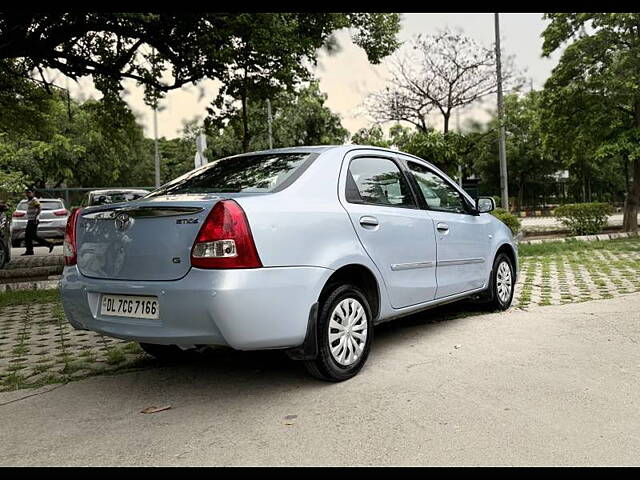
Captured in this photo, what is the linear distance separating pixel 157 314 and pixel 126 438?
74cm

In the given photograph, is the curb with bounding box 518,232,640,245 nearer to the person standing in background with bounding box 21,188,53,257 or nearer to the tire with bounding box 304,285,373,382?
the tire with bounding box 304,285,373,382

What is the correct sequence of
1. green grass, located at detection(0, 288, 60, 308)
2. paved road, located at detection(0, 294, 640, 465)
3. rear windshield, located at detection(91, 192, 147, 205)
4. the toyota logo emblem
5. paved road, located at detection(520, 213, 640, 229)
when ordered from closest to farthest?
paved road, located at detection(0, 294, 640, 465)
the toyota logo emblem
green grass, located at detection(0, 288, 60, 308)
rear windshield, located at detection(91, 192, 147, 205)
paved road, located at detection(520, 213, 640, 229)

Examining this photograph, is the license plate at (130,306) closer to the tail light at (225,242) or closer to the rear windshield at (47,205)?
the tail light at (225,242)

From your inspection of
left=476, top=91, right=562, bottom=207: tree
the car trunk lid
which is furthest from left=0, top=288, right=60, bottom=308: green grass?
left=476, top=91, right=562, bottom=207: tree

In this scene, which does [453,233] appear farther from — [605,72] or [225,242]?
[605,72]

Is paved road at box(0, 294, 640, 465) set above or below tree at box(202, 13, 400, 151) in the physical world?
below

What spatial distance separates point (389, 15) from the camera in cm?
1465

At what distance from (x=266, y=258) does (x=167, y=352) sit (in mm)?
1779

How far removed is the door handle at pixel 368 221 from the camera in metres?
4.34

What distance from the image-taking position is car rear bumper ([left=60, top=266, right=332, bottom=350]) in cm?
346

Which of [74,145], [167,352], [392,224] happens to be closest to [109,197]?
[74,145]

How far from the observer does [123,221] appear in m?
3.82

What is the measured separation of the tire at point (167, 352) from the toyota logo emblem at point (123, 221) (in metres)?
1.29

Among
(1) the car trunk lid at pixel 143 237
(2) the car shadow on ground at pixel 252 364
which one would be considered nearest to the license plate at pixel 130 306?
(1) the car trunk lid at pixel 143 237
